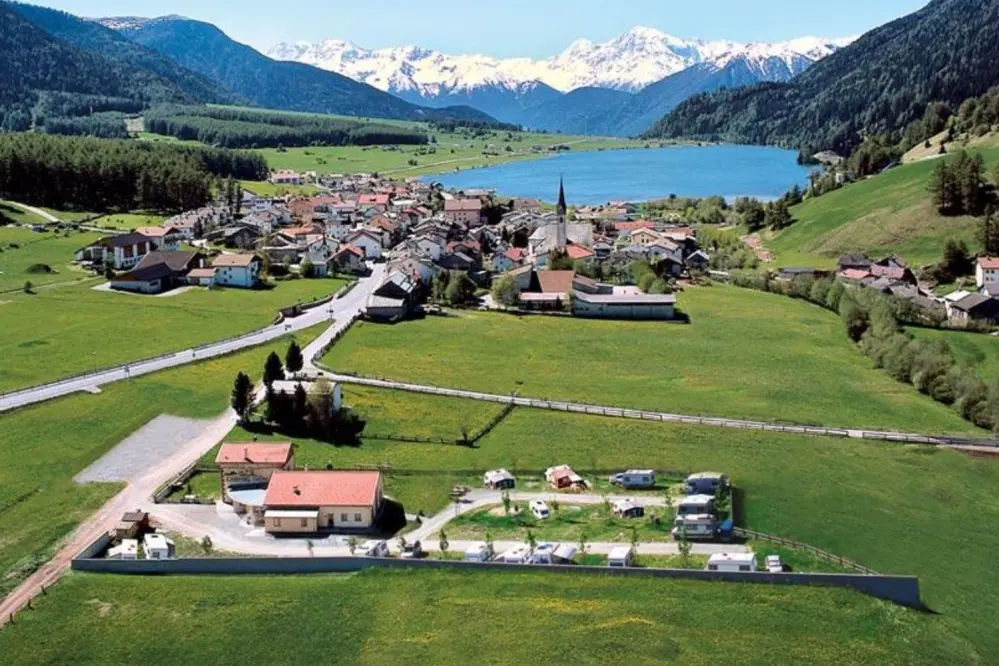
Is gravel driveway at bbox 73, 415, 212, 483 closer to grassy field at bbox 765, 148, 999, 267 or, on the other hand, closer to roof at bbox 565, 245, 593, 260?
roof at bbox 565, 245, 593, 260

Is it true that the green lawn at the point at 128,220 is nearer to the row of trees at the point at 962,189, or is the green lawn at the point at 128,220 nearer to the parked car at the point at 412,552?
the parked car at the point at 412,552

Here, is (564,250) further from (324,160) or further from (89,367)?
(324,160)

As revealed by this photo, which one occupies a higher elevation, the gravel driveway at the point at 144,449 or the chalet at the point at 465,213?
the chalet at the point at 465,213

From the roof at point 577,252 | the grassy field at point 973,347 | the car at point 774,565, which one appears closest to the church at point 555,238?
the roof at point 577,252

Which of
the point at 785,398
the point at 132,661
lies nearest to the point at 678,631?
the point at 132,661

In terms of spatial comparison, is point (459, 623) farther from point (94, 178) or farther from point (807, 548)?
point (94, 178)
